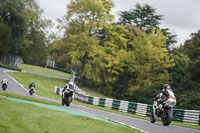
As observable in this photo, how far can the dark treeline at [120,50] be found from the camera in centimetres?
5050

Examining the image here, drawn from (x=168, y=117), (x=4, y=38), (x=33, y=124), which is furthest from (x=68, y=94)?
(x=4, y=38)

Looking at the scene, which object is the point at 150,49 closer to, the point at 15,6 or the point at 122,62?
the point at 122,62

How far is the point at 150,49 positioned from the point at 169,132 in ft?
127

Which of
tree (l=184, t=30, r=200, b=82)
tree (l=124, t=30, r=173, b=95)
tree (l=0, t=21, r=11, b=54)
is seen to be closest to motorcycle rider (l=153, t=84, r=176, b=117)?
tree (l=184, t=30, r=200, b=82)

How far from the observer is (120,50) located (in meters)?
56.2

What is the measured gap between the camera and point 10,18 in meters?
64.1

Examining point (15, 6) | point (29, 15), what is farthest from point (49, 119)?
point (29, 15)

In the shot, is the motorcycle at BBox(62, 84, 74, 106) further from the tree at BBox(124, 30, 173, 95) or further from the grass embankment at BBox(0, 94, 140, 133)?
the tree at BBox(124, 30, 173, 95)

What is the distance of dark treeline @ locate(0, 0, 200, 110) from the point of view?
166ft

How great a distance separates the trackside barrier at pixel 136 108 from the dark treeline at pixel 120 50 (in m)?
10.5

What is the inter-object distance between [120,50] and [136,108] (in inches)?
1054

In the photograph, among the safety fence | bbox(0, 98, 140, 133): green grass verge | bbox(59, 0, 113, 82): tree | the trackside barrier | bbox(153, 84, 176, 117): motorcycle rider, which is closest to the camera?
bbox(0, 98, 140, 133): green grass verge

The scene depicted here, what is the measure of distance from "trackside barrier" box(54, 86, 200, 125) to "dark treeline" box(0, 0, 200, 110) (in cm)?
1046

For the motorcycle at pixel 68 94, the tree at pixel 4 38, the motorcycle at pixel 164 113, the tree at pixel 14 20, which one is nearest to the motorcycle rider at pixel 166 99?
the motorcycle at pixel 164 113
